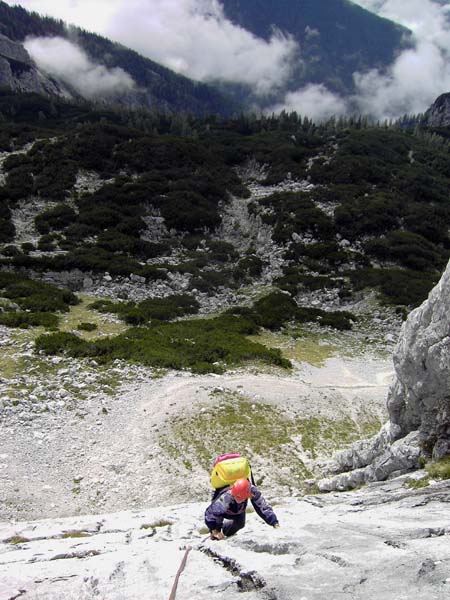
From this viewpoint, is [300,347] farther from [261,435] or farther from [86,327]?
[86,327]

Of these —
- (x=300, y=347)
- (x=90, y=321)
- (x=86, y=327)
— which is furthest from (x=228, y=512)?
(x=90, y=321)

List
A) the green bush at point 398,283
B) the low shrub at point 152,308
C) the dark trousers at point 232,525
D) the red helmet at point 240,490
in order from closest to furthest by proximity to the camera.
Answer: the red helmet at point 240,490 → the dark trousers at point 232,525 → the low shrub at point 152,308 → the green bush at point 398,283

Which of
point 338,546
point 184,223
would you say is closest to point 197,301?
point 184,223

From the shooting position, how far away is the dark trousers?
625cm

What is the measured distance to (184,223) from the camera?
4600 cm

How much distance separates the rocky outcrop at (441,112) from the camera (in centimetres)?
16162

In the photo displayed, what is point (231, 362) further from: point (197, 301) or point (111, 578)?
point (111, 578)

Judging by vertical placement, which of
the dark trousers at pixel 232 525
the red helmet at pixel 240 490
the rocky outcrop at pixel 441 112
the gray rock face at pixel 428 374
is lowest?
the dark trousers at pixel 232 525

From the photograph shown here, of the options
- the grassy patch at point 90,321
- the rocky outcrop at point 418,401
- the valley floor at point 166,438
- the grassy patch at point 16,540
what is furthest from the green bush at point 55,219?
the rocky outcrop at point 418,401

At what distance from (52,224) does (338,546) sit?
139ft

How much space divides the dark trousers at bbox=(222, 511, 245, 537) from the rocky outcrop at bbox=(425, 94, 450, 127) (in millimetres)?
184433

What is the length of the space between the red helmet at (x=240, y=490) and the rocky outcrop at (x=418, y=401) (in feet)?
15.4

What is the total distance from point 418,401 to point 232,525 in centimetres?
543

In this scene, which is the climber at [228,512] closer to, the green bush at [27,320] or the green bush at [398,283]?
→ the green bush at [27,320]
